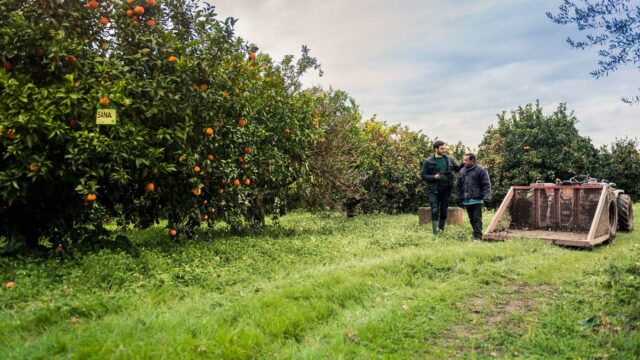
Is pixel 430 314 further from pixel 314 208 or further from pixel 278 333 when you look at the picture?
pixel 314 208

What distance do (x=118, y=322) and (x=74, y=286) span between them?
144 centimetres

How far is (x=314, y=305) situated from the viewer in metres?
4.88

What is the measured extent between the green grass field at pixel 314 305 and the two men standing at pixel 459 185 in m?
2.32

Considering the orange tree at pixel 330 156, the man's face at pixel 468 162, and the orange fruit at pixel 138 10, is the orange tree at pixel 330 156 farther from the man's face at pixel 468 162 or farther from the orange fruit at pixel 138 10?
the orange fruit at pixel 138 10

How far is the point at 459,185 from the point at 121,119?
7415 mm

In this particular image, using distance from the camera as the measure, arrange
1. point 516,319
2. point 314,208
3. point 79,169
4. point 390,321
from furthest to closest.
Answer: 1. point 314,208
2. point 79,169
3. point 516,319
4. point 390,321

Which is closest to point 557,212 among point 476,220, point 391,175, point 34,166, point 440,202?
point 476,220

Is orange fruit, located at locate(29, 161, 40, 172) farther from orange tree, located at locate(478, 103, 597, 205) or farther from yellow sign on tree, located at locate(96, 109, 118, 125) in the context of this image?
orange tree, located at locate(478, 103, 597, 205)

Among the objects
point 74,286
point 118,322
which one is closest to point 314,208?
→ point 74,286

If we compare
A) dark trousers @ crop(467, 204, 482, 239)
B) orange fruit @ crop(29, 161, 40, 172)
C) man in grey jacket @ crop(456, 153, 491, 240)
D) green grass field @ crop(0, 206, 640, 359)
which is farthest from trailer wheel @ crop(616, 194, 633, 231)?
orange fruit @ crop(29, 161, 40, 172)

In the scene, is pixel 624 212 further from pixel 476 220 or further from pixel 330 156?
pixel 330 156

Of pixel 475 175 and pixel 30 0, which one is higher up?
pixel 30 0

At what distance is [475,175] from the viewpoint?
10203 mm

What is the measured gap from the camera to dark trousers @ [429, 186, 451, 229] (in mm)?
10641
